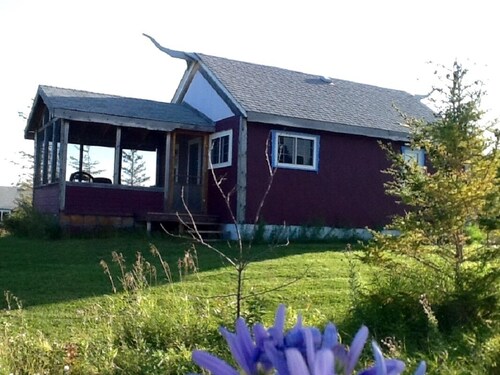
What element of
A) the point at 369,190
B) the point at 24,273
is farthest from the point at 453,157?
the point at 369,190

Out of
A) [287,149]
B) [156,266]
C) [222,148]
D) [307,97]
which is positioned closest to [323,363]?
[156,266]

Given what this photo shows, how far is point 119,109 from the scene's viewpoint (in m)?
15.5

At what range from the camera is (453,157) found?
615 centimetres

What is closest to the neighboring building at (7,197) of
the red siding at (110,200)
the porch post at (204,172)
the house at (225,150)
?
the house at (225,150)

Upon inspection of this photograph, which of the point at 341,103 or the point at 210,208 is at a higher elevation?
the point at 341,103

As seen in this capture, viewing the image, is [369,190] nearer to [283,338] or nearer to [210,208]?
[210,208]

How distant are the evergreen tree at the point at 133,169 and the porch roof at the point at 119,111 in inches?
61.1

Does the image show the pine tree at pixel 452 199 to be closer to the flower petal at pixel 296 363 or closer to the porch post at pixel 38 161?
the flower petal at pixel 296 363

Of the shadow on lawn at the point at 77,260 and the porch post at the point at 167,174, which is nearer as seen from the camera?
the shadow on lawn at the point at 77,260

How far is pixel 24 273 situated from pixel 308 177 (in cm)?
810

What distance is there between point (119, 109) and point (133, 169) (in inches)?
87.4

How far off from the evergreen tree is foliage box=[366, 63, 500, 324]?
10839mm

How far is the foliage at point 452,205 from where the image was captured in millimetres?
5859

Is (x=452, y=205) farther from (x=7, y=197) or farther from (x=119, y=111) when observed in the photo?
(x=7, y=197)
